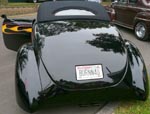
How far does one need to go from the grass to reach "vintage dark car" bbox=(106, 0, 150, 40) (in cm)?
442

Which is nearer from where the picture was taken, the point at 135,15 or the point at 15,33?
the point at 15,33

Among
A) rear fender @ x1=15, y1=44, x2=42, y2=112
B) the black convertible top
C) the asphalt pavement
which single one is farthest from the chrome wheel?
rear fender @ x1=15, y1=44, x2=42, y2=112

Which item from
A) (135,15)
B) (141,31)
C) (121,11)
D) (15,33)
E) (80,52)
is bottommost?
(141,31)

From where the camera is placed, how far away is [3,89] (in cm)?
482

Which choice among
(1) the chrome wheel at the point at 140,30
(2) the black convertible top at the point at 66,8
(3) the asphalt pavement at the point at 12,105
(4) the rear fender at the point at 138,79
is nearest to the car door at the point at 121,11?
(1) the chrome wheel at the point at 140,30

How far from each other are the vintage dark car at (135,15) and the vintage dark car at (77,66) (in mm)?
3887

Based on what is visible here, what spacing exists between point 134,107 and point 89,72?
0.94 m

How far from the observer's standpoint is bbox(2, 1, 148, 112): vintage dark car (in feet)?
11.7

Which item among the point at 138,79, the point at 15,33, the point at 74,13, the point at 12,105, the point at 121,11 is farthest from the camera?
the point at 121,11

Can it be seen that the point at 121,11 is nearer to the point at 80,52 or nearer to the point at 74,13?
the point at 74,13

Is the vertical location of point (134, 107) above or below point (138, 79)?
below

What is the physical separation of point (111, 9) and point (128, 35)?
1.53 meters

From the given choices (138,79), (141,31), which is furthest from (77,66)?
(141,31)

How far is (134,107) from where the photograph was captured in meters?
4.03
